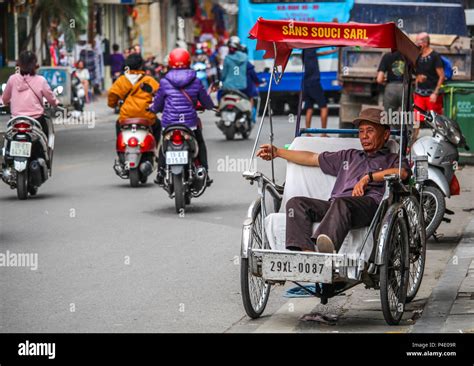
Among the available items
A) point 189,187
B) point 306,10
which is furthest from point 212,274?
point 306,10

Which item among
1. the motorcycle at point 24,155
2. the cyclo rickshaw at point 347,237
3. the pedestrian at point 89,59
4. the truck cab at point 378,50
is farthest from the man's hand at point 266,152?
the pedestrian at point 89,59

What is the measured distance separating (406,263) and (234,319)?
1147 mm

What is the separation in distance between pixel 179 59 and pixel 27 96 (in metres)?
2.06

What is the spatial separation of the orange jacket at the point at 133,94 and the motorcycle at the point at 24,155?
1.18 m

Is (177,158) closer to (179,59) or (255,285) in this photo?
(179,59)

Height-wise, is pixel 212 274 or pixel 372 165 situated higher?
pixel 372 165

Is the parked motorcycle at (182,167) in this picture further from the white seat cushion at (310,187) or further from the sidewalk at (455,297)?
the white seat cushion at (310,187)

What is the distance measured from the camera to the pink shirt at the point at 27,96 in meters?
14.6

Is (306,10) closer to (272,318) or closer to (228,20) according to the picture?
(272,318)

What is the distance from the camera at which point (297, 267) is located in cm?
755

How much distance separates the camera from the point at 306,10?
A: 30219 millimetres

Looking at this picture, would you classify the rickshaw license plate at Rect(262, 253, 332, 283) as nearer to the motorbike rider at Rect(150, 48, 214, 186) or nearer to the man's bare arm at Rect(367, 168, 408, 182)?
the man's bare arm at Rect(367, 168, 408, 182)

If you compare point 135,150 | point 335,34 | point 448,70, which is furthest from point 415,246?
point 448,70
